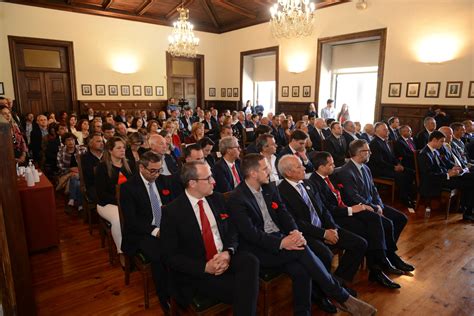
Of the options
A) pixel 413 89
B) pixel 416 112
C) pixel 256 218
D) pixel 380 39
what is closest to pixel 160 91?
pixel 380 39

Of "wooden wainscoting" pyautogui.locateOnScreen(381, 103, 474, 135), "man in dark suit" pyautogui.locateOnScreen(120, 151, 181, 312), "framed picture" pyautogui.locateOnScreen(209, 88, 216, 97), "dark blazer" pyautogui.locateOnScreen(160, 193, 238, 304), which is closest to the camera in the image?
"dark blazer" pyautogui.locateOnScreen(160, 193, 238, 304)

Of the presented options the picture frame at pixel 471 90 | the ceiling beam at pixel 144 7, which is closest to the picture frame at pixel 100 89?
the ceiling beam at pixel 144 7

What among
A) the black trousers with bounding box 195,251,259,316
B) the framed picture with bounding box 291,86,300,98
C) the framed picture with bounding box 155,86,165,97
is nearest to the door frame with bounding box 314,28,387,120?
A: the framed picture with bounding box 291,86,300,98

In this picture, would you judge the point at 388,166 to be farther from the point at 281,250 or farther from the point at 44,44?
the point at 44,44

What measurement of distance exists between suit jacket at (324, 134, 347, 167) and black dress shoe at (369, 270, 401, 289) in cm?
300

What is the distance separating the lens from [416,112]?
27.1 feet

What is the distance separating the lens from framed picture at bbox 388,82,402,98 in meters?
8.55

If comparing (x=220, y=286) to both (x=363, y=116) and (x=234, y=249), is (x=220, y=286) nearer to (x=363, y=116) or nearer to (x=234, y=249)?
(x=234, y=249)

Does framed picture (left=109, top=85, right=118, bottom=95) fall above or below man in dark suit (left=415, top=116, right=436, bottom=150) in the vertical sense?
above

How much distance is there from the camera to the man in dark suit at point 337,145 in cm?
563

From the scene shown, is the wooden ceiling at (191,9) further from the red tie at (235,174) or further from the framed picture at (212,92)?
the red tie at (235,174)

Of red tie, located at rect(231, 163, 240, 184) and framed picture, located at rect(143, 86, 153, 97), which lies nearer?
red tie, located at rect(231, 163, 240, 184)

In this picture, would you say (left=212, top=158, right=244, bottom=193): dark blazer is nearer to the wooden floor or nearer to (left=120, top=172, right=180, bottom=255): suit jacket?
(left=120, top=172, right=180, bottom=255): suit jacket

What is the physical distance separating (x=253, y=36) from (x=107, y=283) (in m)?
11.4
